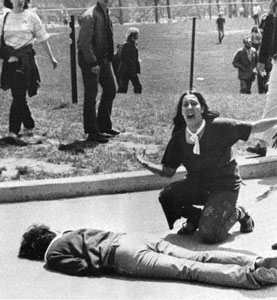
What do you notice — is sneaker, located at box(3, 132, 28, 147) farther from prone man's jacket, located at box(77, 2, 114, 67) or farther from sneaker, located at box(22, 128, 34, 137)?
prone man's jacket, located at box(77, 2, 114, 67)

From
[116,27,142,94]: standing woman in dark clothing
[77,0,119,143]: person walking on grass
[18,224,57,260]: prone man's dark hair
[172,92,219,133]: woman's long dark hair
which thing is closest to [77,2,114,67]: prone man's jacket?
[77,0,119,143]: person walking on grass

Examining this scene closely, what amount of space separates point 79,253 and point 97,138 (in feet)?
14.5

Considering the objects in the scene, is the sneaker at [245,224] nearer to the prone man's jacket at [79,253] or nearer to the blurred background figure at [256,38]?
the prone man's jacket at [79,253]

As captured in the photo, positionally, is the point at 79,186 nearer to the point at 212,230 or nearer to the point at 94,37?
the point at 212,230

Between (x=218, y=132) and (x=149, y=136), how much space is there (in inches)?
160

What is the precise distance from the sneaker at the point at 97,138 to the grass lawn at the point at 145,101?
8 cm

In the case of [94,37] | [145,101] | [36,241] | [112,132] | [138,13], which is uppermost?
[94,37]

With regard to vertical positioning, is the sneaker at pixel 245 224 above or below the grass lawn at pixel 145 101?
above

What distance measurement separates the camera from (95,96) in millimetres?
9992

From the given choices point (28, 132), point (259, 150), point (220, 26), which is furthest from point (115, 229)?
point (220, 26)

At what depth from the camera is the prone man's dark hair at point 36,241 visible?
5703 millimetres

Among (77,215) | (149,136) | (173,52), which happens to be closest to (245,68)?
(173,52)

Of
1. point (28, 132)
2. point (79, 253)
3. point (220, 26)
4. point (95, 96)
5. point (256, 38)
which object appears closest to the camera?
point (79, 253)

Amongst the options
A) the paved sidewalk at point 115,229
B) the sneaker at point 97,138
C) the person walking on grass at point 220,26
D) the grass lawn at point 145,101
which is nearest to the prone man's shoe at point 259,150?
the grass lawn at point 145,101
